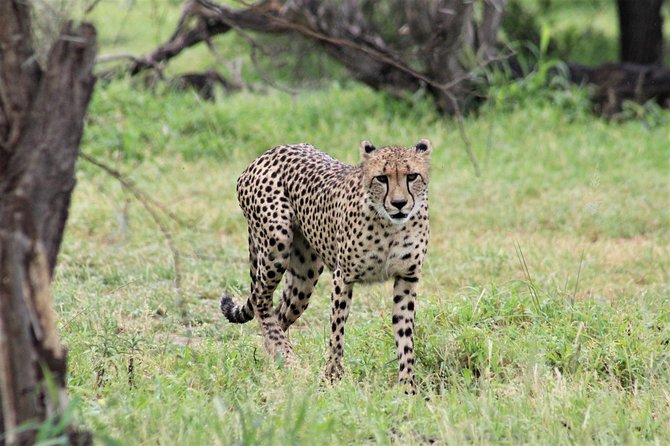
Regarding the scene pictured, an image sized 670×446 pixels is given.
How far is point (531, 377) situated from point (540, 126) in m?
6.21

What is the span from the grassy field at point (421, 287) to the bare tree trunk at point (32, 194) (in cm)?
22

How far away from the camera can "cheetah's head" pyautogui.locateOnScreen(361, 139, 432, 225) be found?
4.32 meters

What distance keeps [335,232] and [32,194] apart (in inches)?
75.2

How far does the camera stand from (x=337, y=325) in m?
4.51

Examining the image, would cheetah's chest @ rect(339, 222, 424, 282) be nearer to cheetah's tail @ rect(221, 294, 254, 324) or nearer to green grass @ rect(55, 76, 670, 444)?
green grass @ rect(55, 76, 670, 444)

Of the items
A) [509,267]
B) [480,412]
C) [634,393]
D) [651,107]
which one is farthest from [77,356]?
[651,107]

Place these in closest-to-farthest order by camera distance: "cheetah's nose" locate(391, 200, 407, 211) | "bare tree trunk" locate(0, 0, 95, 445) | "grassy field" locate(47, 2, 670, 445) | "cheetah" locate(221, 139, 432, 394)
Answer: "bare tree trunk" locate(0, 0, 95, 445) < "grassy field" locate(47, 2, 670, 445) < "cheetah's nose" locate(391, 200, 407, 211) < "cheetah" locate(221, 139, 432, 394)

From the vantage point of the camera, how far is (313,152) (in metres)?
5.29

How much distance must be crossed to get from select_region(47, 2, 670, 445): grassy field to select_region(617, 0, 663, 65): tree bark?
1.83m

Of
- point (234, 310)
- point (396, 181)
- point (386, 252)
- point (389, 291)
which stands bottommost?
point (389, 291)

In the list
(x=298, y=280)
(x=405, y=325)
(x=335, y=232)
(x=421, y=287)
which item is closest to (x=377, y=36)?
(x=421, y=287)

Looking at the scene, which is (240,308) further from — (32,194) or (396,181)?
(32,194)

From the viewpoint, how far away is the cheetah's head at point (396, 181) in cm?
432

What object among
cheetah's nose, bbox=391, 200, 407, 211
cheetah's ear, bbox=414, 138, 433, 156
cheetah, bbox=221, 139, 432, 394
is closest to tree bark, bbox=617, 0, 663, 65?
cheetah, bbox=221, 139, 432, 394
